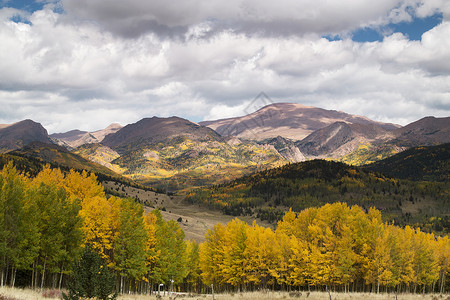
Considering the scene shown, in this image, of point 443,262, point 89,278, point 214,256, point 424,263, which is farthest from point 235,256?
point 443,262

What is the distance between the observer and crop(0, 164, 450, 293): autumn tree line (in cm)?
5362

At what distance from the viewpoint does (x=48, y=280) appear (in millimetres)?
62750

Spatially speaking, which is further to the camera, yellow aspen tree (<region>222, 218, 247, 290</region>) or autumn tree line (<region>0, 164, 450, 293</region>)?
yellow aspen tree (<region>222, 218, 247, 290</region>)

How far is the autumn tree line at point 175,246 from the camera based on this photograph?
176ft

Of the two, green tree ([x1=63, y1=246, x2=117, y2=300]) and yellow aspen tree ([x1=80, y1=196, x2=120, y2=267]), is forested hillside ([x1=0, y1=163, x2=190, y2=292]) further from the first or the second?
green tree ([x1=63, y1=246, x2=117, y2=300])

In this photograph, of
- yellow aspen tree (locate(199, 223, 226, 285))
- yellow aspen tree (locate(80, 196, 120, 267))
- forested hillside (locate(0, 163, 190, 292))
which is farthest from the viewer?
yellow aspen tree (locate(199, 223, 226, 285))

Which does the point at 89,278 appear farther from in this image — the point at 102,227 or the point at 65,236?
the point at 102,227

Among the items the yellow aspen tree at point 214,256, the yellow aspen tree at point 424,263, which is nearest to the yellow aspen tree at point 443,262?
→ the yellow aspen tree at point 424,263

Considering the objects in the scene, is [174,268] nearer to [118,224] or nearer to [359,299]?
[118,224]

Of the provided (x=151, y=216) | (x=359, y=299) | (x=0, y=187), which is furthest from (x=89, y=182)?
(x=359, y=299)

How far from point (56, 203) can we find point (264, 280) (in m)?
44.5

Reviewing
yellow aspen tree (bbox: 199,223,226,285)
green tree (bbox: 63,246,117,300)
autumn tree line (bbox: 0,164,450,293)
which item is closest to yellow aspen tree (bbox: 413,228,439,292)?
autumn tree line (bbox: 0,164,450,293)

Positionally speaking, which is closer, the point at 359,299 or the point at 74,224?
the point at 359,299

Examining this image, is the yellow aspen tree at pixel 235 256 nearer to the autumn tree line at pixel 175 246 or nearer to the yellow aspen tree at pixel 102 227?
the autumn tree line at pixel 175 246
